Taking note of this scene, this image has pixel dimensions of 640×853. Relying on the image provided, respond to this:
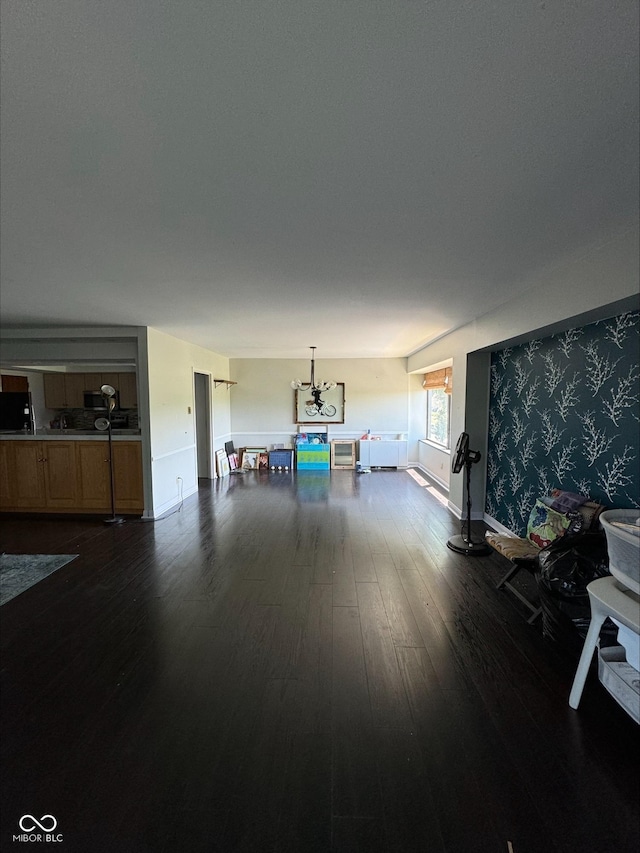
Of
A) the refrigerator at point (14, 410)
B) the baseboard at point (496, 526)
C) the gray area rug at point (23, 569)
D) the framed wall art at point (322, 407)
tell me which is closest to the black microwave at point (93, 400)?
the refrigerator at point (14, 410)

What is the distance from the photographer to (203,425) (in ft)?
24.8

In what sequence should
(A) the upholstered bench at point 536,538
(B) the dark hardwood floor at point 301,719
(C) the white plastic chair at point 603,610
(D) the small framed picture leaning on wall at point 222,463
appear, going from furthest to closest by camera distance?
1. (D) the small framed picture leaning on wall at point 222,463
2. (A) the upholstered bench at point 536,538
3. (C) the white plastic chair at point 603,610
4. (B) the dark hardwood floor at point 301,719

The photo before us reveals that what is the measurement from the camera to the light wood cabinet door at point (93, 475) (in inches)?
193

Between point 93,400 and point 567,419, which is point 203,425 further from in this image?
point 567,419

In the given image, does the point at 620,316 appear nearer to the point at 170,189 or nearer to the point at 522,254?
the point at 522,254

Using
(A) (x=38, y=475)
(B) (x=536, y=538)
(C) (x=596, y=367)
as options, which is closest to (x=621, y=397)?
(C) (x=596, y=367)

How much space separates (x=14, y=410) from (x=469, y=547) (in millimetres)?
6079

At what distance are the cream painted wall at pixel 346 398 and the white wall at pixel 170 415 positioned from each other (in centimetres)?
195

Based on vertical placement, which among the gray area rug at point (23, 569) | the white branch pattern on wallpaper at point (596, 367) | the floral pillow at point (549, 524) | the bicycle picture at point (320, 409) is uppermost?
the white branch pattern on wallpaper at point (596, 367)

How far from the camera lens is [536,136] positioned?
4.08 feet

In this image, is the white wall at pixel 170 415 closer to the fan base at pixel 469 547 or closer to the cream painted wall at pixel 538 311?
the fan base at pixel 469 547

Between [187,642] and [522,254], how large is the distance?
127 inches

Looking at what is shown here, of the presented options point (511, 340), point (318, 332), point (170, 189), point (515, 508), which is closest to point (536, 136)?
point (170, 189)

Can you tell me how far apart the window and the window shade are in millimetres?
156
